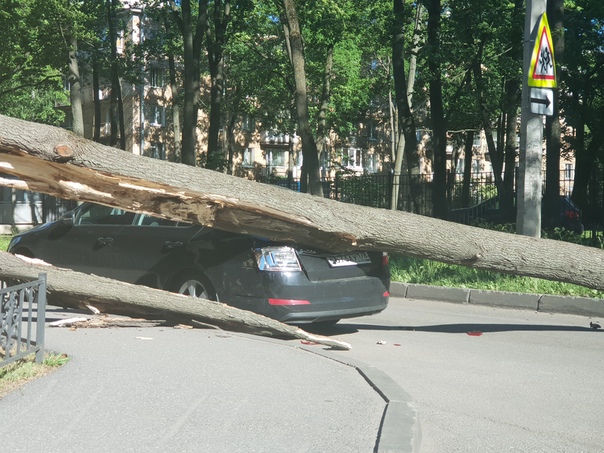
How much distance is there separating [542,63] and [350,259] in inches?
202

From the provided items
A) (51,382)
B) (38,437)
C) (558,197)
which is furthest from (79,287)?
(558,197)

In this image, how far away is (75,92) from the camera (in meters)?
→ 31.3

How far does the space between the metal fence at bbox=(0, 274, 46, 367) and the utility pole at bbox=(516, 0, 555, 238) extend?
7.91 meters

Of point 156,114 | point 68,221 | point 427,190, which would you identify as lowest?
point 68,221

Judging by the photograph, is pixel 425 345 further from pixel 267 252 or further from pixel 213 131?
pixel 213 131

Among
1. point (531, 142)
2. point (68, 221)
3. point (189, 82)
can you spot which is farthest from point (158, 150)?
point (68, 221)

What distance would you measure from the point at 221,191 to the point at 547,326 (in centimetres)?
421

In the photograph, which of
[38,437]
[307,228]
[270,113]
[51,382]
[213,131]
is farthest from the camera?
[270,113]

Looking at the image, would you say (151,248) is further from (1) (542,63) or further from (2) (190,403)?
(1) (542,63)

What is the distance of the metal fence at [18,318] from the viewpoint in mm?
6074

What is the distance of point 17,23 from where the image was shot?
102 ft

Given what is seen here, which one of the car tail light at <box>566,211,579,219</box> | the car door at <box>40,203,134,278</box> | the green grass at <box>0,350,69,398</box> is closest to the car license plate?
the car door at <box>40,203,134,278</box>

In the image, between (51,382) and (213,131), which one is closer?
(51,382)

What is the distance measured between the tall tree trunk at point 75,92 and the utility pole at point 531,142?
20690 millimetres
